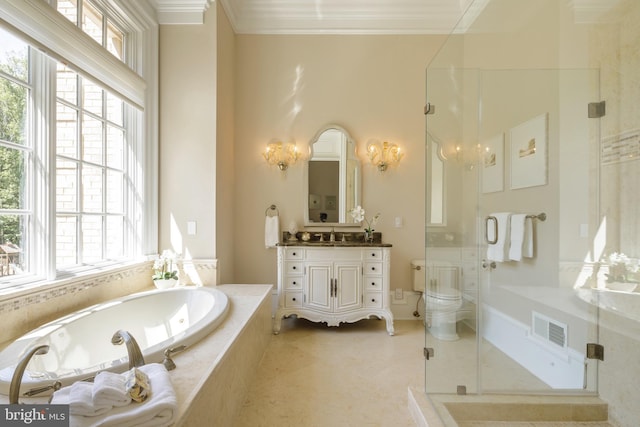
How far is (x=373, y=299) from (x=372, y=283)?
0.49 ft

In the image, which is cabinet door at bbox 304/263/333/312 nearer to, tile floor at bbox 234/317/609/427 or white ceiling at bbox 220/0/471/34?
tile floor at bbox 234/317/609/427

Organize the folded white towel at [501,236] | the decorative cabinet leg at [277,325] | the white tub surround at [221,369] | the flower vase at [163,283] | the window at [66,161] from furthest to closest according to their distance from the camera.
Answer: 1. the decorative cabinet leg at [277,325]
2. the flower vase at [163,283]
3. the folded white towel at [501,236]
4. the window at [66,161]
5. the white tub surround at [221,369]

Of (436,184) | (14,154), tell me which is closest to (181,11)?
(14,154)

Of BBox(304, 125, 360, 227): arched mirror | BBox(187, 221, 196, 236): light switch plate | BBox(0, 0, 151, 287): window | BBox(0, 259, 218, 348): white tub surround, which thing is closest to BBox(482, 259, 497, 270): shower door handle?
BBox(304, 125, 360, 227): arched mirror

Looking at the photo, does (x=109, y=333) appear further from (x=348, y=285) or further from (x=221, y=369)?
(x=348, y=285)

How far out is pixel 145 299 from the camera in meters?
2.17

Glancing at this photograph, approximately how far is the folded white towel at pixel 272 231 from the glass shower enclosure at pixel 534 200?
64.2 inches

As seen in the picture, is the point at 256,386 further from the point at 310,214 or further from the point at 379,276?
the point at 310,214

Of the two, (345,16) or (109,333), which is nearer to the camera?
(109,333)

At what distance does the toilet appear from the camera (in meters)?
1.97

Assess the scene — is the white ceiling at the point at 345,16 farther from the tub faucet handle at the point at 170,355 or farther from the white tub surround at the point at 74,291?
the tub faucet handle at the point at 170,355

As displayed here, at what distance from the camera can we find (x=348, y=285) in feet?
9.37

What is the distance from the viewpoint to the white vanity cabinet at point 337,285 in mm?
2850

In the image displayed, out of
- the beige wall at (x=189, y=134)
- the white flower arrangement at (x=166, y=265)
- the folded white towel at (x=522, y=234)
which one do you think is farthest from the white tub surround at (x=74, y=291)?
the folded white towel at (x=522, y=234)
